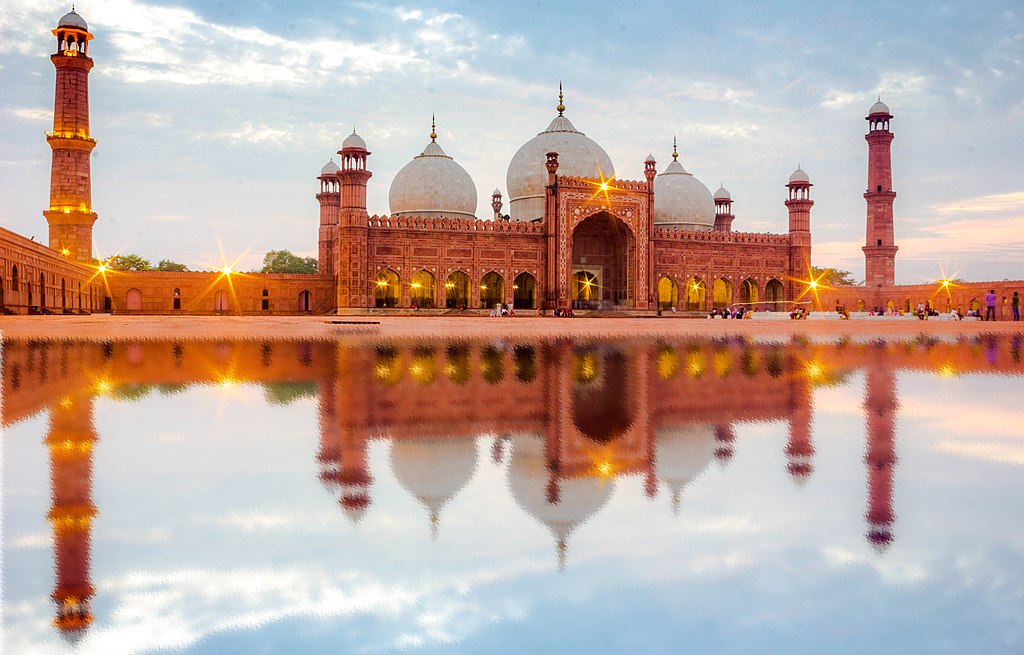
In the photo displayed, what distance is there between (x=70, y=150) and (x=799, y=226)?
3025 cm

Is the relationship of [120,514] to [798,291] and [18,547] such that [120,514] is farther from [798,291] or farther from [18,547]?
[798,291]

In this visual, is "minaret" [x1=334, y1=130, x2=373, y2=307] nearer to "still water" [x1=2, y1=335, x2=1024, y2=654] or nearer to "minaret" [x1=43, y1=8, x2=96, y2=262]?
"minaret" [x1=43, y1=8, x2=96, y2=262]

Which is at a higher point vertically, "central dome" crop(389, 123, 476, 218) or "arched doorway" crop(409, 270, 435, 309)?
"central dome" crop(389, 123, 476, 218)

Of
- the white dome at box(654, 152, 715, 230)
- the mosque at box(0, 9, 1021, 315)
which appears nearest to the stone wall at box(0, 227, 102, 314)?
the mosque at box(0, 9, 1021, 315)

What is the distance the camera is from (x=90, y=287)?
27656 millimetres

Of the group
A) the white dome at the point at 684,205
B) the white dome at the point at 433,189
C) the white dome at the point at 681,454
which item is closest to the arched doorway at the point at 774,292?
the white dome at the point at 684,205

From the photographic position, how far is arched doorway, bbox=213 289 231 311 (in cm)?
2952

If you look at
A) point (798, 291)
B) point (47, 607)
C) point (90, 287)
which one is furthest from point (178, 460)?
point (798, 291)

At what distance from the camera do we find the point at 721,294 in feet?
103

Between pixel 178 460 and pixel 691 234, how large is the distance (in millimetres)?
29749

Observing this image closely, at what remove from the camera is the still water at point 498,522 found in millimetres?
1262

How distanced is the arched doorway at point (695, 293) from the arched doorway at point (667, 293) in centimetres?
66

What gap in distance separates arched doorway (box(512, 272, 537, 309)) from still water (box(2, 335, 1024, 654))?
24.3 meters

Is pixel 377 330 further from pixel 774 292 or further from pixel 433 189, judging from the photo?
pixel 774 292
